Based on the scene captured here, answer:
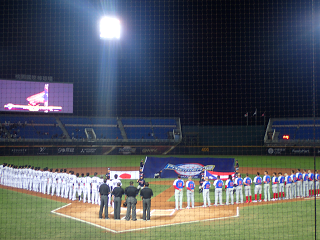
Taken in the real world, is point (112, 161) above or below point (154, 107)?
below

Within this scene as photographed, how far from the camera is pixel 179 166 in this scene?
1803cm

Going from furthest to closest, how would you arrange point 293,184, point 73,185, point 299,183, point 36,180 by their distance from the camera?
point 36,180 → point 299,183 → point 293,184 → point 73,185

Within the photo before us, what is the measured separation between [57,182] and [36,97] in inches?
766

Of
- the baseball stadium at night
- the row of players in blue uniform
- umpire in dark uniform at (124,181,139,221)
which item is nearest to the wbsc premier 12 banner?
the baseball stadium at night

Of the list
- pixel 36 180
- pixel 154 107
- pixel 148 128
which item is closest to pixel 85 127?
pixel 148 128

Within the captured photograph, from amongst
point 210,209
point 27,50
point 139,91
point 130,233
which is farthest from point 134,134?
point 130,233

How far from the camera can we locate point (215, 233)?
7.91 m

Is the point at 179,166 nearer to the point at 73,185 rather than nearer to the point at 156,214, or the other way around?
the point at 73,185

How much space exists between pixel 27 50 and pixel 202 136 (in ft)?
67.9

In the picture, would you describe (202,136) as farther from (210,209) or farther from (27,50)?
(210,209)

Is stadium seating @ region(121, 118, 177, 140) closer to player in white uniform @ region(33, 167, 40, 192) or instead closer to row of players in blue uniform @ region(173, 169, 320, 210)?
player in white uniform @ region(33, 167, 40, 192)

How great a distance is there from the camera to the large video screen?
94.9ft

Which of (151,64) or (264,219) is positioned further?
(151,64)

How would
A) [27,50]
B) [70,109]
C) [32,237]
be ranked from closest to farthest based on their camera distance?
[32,237] < [27,50] < [70,109]
